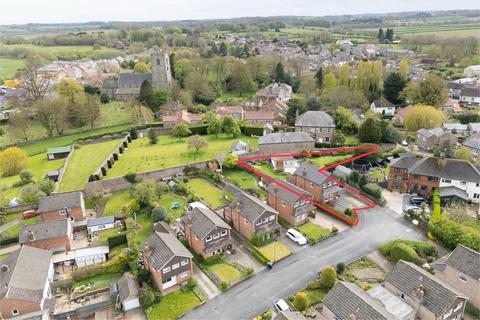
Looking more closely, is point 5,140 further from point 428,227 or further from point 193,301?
point 428,227

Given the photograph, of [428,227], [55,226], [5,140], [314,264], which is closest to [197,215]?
[314,264]

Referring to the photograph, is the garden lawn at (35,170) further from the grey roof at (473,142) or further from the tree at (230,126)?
the grey roof at (473,142)

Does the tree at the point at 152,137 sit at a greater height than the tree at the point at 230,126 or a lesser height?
lesser

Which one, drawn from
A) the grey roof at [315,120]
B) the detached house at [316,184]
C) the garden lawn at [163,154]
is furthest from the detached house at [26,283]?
the grey roof at [315,120]

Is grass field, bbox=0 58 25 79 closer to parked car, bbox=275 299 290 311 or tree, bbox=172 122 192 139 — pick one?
tree, bbox=172 122 192 139

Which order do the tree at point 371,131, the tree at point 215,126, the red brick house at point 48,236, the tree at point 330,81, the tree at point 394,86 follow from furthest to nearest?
the tree at point 330,81
the tree at point 394,86
the tree at point 215,126
the tree at point 371,131
the red brick house at point 48,236

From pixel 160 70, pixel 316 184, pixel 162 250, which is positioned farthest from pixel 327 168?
pixel 160 70

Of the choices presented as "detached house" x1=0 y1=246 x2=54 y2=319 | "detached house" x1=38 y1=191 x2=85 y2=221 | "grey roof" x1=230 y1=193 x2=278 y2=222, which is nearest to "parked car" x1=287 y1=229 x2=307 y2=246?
"grey roof" x1=230 y1=193 x2=278 y2=222
